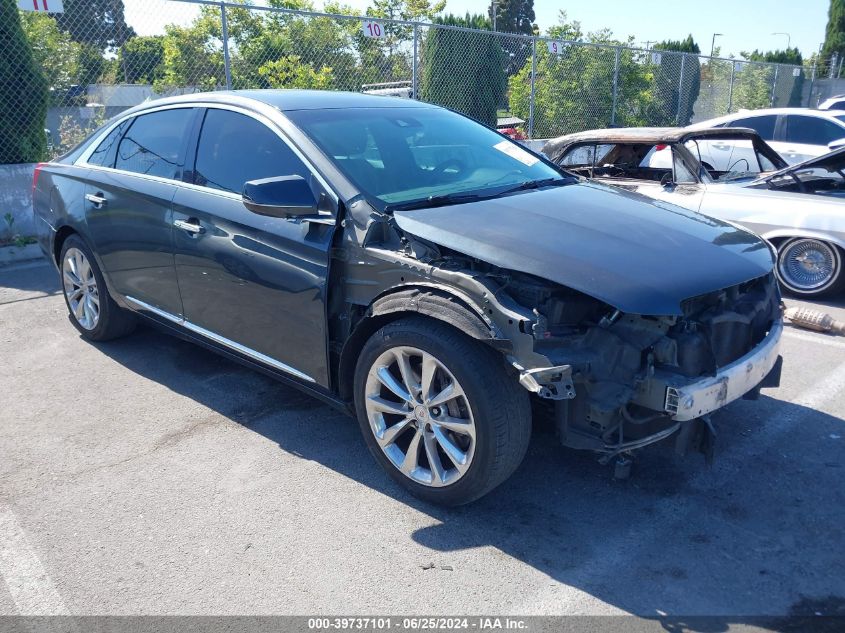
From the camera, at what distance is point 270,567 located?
9.41 feet

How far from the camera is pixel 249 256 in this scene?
3.71 metres

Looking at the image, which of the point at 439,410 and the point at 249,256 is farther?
the point at 249,256

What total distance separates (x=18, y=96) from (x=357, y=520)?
774 cm

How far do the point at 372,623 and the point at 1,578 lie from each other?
1502mm

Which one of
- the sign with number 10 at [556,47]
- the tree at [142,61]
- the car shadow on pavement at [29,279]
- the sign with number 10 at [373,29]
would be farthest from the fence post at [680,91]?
the car shadow on pavement at [29,279]

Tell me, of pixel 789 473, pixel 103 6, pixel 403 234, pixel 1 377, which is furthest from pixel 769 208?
pixel 103 6

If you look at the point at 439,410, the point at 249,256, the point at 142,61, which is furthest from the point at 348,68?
the point at 439,410

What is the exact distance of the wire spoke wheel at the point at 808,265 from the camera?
6.32 metres

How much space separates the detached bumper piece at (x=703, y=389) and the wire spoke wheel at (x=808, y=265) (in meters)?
3.55

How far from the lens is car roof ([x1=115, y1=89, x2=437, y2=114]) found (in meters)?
4.02

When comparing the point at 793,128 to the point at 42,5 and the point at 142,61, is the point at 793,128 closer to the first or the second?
the point at 142,61

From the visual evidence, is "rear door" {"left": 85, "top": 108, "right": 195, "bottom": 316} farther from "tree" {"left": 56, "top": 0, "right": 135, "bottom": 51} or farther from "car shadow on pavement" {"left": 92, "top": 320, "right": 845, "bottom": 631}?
"tree" {"left": 56, "top": 0, "right": 135, "bottom": 51}

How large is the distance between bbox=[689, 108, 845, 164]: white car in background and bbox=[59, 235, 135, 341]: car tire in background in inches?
344

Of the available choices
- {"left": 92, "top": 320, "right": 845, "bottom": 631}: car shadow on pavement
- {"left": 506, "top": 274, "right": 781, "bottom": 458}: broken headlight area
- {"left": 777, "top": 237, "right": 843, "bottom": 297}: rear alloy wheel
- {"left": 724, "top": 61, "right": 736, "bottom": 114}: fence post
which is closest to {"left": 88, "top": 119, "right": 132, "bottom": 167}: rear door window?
{"left": 92, "top": 320, "right": 845, "bottom": 631}: car shadow on pavement
